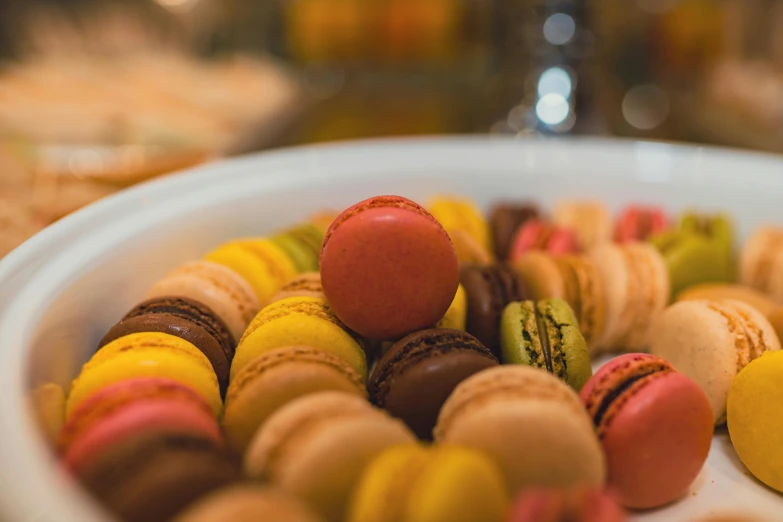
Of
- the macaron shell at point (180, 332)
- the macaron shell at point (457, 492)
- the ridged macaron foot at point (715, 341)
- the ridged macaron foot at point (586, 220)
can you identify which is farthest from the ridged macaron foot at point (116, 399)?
the ridged macaron foot at point (586, 220)

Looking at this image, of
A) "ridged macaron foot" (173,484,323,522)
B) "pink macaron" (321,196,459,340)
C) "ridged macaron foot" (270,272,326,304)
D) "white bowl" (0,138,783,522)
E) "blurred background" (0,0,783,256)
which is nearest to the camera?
"ridged macaron foot" (173,484,323,522)

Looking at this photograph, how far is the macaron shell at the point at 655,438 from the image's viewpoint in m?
0.61

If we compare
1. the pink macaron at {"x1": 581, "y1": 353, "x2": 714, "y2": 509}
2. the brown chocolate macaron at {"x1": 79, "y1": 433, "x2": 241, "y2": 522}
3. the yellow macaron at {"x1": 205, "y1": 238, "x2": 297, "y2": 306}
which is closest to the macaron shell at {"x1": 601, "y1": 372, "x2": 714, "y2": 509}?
the pink macaron at {"x1": 581, "y1": 353, "x2": 714, "y2": 509}

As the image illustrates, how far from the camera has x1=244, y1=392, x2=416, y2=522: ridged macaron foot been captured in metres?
0.50

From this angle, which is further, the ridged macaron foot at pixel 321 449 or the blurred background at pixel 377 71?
the blurred background at pixel 377 71

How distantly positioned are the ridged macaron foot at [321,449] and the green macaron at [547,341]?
8.7 inches

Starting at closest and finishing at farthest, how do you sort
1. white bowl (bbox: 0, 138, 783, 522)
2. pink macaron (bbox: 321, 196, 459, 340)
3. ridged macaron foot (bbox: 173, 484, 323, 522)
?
1. ridged macaron foot (bbox: 173, 484, 323, 522)
2. white bowl (bbox: 0, 138, 783, 522)
3. pink macaron (bbox: 321, 196, 459, 340)

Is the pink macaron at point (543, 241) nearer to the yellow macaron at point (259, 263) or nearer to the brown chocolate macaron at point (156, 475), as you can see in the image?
the yellow macaron at point (259, 263)

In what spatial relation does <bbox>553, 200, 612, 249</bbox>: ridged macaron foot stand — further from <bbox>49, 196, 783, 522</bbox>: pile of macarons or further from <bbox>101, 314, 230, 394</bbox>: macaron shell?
<bbox>101, 314, 230, 394</bbox>: macaron shell

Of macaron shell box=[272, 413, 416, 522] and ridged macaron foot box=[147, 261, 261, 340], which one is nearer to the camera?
macaron shell box=[272, 413, 416, 522]

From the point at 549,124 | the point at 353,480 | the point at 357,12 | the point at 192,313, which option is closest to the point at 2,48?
the point at 357,12

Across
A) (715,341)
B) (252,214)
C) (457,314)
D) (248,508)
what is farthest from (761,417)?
(252,214)

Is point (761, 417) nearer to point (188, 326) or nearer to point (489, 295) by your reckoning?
point (489, 295)

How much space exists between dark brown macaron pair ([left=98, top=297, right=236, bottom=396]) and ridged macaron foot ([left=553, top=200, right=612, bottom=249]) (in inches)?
23.9
